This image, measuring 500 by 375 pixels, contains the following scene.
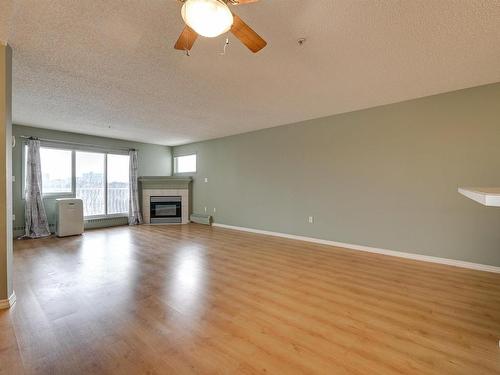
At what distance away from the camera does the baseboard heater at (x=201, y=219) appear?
22.4 feet

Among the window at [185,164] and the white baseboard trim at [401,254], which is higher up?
the window at [185,164]

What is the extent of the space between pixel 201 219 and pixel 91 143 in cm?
354

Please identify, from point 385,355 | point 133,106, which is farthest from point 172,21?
point 385,355

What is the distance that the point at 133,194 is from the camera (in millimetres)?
6906

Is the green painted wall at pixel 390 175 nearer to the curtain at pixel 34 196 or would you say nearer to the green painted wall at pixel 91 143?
the green painted wall at pixel 91 143

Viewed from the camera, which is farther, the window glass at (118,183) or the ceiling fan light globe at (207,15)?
the window glass at (118,183)

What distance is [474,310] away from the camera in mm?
2178

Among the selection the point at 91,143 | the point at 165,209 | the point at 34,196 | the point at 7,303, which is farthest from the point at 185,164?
the point at 7,303

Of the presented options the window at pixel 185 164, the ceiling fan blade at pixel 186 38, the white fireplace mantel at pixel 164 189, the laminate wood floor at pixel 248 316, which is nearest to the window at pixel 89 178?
the white fireplace mantel at pixel 164 189

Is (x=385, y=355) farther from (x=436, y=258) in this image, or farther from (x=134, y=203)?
(x=134, y=203)

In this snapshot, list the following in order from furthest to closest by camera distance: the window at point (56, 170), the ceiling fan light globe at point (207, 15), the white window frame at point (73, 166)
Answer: the window at point (56, 170), the white window frame at point (73, 166), the ceiling fan light globe at point (207, 15)

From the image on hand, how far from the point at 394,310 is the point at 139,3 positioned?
131 inches

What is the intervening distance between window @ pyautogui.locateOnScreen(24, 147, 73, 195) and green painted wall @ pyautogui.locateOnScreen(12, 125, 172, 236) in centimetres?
28

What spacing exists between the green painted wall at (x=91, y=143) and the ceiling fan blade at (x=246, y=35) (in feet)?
19.8
